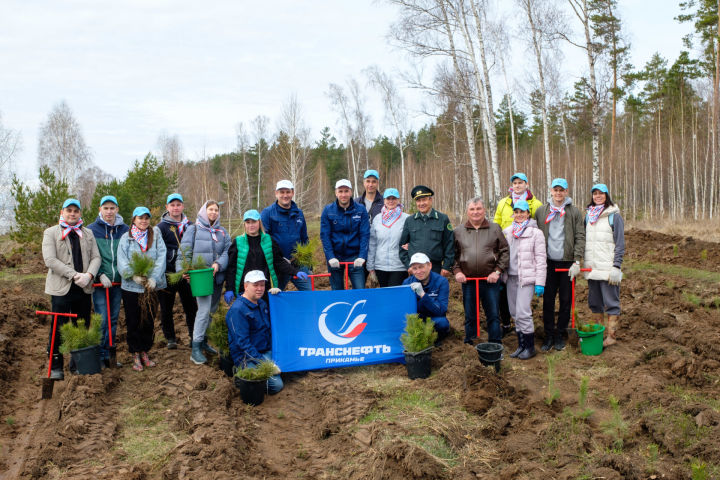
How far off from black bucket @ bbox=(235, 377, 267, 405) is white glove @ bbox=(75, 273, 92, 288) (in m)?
2.27

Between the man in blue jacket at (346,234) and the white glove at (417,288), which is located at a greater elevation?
the man in blue jacket at (346,234)

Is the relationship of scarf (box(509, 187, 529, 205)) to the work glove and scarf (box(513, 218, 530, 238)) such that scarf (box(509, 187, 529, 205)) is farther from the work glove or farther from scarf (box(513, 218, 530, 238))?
the work glove

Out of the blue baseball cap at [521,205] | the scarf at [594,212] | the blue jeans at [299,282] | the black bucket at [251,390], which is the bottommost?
the black bucket at [251,390]

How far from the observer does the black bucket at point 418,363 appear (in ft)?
19.1

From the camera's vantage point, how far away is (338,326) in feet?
20.4

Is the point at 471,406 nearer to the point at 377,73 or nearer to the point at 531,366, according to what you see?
the point at 531,366

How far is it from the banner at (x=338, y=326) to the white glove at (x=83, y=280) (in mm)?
2209

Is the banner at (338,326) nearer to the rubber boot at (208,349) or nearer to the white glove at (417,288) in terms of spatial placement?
the white glove at (417,288)

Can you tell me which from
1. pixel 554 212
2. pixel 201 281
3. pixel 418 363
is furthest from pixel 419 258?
pixel 201 281

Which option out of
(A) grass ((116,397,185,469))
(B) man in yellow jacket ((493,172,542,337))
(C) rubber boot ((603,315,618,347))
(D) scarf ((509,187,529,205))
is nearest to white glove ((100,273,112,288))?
(A) grass ((116,397,185,469))

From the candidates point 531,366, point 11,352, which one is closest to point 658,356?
point 531,366

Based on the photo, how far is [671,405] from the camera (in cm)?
454

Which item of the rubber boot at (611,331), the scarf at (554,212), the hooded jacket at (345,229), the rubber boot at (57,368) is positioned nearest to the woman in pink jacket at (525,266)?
the scarf at (554,212)

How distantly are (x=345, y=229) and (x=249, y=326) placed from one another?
1850mm
